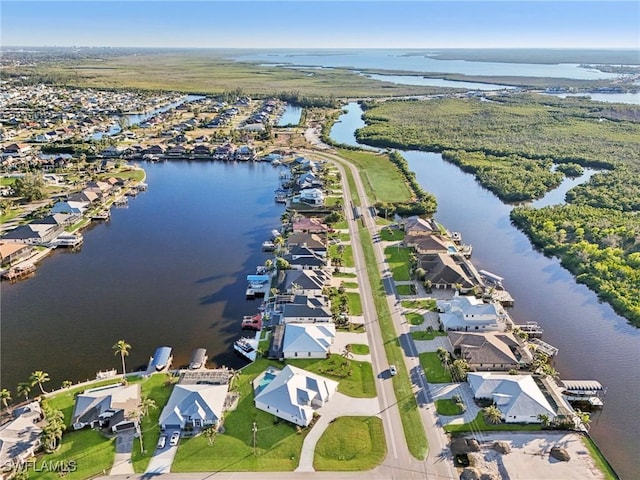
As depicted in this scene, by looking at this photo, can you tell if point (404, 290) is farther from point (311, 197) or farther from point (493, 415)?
point (311, 197)

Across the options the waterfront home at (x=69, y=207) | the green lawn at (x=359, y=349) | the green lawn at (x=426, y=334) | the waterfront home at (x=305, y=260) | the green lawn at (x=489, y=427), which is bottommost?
the green lawn at (x=489, y=427)

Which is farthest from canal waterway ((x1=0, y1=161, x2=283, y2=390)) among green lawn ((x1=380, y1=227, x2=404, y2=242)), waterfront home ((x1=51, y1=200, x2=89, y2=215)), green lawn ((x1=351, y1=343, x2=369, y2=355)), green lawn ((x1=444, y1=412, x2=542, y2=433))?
green lawn ((x1=444, y1=412, x2=542, y2=433))

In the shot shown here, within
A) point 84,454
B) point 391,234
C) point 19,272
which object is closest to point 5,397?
point 84,454

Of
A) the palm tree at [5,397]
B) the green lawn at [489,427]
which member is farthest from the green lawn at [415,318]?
the palm tree at [5,397]

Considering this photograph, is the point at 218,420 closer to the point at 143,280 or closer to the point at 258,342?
the point at 258,342

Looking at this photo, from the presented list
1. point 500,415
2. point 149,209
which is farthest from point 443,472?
point 149,209

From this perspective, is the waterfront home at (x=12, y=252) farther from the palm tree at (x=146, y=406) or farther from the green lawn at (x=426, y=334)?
the green lawn at (x=426, y=334)
